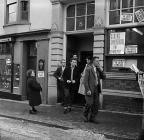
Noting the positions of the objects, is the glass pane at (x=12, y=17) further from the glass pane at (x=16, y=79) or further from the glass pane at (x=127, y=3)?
the glass pane at (x=127, y=3)

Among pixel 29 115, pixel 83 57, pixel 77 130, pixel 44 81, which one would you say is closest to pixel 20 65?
pixel 44 81

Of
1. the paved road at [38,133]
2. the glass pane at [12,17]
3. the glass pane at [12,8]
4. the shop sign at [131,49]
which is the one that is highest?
the glass pane at [12,8]

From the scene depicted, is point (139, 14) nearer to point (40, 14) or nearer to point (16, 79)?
point (40, 14)

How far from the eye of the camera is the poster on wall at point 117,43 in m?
12.3

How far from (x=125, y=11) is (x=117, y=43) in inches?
47.7

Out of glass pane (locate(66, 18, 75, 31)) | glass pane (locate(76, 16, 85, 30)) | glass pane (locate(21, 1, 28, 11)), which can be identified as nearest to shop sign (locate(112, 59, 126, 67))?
glass pane (locate(76, 16, 85, 30))

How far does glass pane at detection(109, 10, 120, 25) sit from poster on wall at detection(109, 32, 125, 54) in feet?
1.49

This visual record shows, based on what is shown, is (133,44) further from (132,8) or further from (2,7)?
(2,7)

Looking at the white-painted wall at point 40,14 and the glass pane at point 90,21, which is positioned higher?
the white-painted wall at point 40,14

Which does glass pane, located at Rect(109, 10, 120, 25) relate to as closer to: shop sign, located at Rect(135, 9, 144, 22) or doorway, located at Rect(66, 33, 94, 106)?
shop sign, located at Rect(135, 9, 144, 22)

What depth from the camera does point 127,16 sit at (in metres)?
12.2

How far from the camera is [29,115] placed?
11.5m

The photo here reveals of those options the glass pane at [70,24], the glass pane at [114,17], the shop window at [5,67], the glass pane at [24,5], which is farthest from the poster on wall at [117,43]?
the shop window at [5,67]

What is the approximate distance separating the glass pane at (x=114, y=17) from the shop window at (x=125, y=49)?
0.34 m
